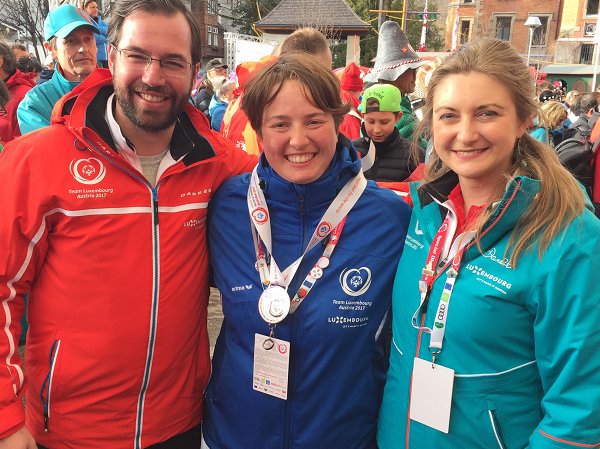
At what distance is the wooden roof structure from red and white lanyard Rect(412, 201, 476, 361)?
29.9 meters

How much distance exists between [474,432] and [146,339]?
125 centimetres

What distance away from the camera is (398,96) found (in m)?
4.20

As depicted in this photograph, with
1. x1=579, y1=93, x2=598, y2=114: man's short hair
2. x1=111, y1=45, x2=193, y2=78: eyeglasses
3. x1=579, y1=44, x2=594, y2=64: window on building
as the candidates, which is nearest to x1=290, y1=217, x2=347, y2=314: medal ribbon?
x1=111, y1=45, x2=193, y2=78: eyeglasses

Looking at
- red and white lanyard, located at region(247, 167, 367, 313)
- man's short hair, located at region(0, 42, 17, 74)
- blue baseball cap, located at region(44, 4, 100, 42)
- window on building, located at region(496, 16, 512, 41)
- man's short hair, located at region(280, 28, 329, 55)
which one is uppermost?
window on building, located at region(496, 16, 512, 41)

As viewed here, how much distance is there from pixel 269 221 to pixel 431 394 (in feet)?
2.89

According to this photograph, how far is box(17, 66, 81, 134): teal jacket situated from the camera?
3488mm

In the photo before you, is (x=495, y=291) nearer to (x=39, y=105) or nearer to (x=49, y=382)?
(x=49, y=382)

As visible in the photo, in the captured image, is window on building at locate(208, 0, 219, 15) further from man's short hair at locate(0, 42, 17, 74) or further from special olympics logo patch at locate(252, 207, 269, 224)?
special olympics logo patch at locate(252, 207, 269, 224)

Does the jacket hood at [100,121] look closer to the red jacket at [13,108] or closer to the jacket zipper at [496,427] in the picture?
the jacket zipper at [496,427]

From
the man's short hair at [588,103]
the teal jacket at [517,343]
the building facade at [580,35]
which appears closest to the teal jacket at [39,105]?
the teal jacket at [517,343]

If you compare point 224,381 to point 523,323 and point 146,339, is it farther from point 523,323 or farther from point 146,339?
point 523,323

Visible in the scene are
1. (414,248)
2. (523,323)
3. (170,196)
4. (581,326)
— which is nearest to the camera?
(581,326)

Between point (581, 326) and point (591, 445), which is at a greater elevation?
point (581, 326)

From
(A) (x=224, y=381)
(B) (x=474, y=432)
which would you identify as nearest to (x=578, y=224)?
(B) (x=474, y=432)
